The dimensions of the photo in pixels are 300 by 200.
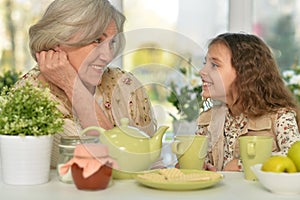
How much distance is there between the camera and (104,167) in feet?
4.56

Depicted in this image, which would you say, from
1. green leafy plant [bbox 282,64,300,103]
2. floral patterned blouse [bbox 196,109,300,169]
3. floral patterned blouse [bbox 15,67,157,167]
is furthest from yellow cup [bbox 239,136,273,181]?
green leafy plant [bbox 282,64,300,103]

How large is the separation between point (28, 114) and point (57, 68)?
48 centimetres

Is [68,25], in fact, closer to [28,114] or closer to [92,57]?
[92,57]

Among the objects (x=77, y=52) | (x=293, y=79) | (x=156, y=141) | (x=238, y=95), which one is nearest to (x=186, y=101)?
(x=238, y=95)

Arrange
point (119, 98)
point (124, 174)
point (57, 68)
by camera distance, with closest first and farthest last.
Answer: point (124, 174), point (57, 68), point (119, 98)

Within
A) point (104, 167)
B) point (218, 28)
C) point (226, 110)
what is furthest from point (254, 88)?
point (218, 28)

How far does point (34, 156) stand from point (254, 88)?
0.97 m

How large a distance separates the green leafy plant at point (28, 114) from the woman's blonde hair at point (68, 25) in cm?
50

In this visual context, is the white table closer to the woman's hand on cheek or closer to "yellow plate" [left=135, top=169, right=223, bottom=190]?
"yellow plate" [left=135, top=169, right=223, bottom=190]

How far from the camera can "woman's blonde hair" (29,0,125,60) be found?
1.92 meters

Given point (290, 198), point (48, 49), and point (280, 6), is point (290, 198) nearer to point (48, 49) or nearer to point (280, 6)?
point (48, 49)

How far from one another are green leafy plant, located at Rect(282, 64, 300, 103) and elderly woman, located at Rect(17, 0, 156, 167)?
4.06 feet

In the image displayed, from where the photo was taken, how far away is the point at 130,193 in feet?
4.54

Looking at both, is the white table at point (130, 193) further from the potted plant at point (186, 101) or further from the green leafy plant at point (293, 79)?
the green leafy plant at point (293, 79)
